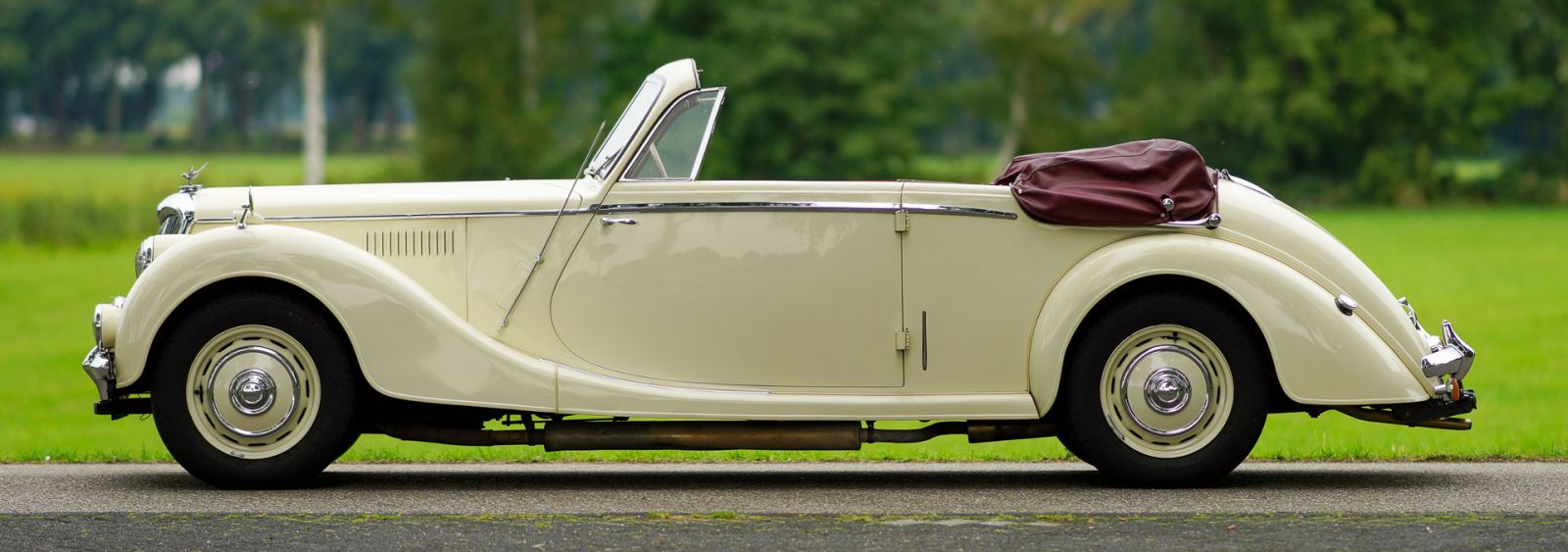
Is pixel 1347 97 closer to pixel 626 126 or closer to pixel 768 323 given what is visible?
pixel 626 126

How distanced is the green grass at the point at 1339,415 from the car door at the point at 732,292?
138 cm

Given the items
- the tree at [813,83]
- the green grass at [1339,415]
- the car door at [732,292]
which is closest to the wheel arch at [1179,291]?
the car door at [732,292]

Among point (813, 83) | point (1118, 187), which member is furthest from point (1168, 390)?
point (813, 83)

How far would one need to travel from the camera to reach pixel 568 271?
6.80 meters

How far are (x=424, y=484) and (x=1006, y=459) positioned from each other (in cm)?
266

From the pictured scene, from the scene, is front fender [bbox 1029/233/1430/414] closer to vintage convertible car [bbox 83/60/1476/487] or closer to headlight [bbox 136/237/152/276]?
vintage convertible car [bbox 83/60/1476/487]

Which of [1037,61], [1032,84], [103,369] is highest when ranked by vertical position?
[1037,61]

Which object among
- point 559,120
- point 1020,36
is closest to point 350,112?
point 559,120

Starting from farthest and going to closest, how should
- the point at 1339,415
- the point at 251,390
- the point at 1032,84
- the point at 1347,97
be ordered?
the point at 1032,84 < the point at 1347,97 < the point at 1339,415 < the point at 251,390

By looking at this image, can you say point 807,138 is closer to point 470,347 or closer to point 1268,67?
point 1268,67

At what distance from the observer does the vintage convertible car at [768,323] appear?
260 inches

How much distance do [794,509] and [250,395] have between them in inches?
80.8

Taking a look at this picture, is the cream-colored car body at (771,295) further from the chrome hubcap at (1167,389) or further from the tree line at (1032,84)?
the tree line at (1032,84)

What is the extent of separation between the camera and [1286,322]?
259 inches
